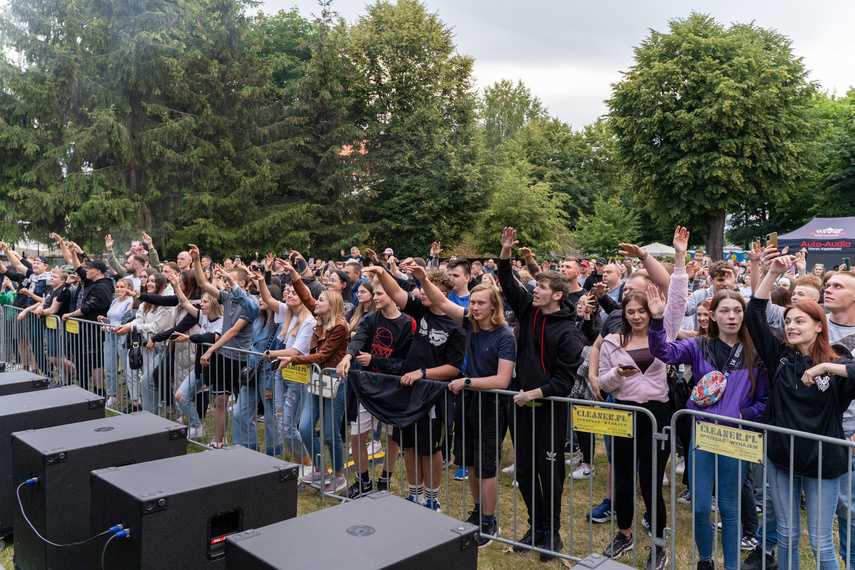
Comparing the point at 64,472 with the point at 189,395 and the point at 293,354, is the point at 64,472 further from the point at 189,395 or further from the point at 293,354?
the point at 189,395

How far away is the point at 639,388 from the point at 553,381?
0.61 meters

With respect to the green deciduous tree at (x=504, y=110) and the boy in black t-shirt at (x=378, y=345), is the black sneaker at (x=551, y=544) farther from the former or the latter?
the green deciduous tree at (x=504, y=110)

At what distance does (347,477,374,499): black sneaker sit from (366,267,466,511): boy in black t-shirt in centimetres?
57

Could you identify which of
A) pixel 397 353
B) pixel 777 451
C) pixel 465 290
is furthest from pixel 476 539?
pixel 465 290

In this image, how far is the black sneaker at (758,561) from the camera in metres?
4.53

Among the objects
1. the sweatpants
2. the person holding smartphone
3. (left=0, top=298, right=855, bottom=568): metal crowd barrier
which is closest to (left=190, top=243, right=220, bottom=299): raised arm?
(left=0, top=298, right=855, bottom=568): metal crowd barrier

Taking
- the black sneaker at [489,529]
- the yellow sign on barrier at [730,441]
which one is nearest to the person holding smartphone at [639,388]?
the yellow sign on barrier at [730,441]

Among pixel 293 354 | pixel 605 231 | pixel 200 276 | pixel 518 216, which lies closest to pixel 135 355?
pixel 200 276

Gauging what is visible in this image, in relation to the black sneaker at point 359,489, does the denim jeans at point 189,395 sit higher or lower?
higher

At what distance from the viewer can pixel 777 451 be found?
380cm

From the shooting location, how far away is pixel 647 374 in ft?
15.2

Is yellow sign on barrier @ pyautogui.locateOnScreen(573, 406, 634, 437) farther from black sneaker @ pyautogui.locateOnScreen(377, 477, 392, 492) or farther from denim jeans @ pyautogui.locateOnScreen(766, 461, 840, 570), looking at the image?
black sneaker @ pyautogui.locateOnScreen(377, 477, 392, 492)

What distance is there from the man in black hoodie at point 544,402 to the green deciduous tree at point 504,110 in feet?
191

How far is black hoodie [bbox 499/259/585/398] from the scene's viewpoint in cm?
473
